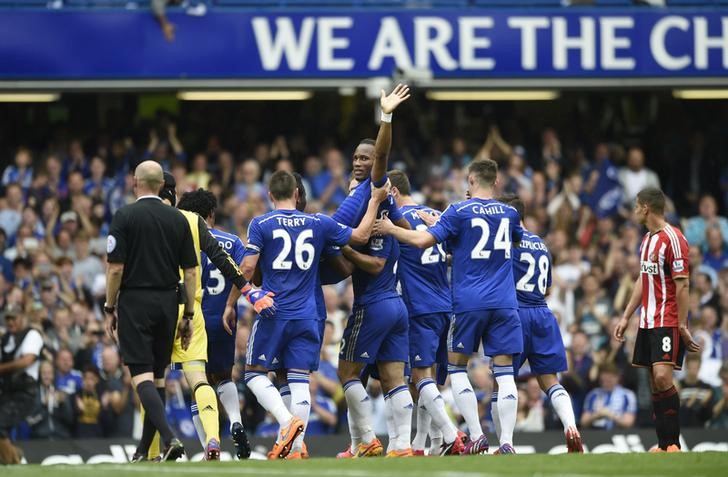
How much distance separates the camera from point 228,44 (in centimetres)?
2089

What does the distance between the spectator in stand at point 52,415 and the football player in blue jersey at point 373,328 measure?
5.99 meters

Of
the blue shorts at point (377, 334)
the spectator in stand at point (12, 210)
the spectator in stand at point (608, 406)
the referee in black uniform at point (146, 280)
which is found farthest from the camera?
the spectator in stand at point (12, 210)

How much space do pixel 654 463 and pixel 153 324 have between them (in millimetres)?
3928

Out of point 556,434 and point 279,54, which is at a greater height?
point 279,54

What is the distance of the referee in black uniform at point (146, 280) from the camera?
11.3m

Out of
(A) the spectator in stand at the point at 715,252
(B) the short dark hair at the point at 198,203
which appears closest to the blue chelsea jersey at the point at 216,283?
(B) the short dark hair at the point at 198,203

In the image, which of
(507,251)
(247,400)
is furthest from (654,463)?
(247,400)

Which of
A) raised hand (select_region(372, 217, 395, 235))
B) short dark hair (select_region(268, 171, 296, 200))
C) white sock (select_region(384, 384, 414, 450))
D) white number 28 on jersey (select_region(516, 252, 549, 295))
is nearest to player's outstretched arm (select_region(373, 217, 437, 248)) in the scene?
raised hand (select_region(372, 217, 395, 235))

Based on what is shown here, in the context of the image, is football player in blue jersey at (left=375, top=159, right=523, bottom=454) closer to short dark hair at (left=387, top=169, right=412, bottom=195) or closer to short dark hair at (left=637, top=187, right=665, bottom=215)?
short dark hair at (left=387, top=169, right=412, bottom=195)

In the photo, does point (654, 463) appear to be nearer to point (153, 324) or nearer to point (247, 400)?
point (153, 324)

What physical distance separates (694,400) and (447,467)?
890 cm

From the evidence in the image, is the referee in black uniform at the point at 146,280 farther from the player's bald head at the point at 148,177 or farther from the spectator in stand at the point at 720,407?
the spectator in stand at the point at 720,407

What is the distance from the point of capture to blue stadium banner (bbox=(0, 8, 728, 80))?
→ 2075 centimetres

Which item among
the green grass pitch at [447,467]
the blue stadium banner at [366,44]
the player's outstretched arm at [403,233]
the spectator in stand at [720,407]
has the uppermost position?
the blue stadium banner at [366,44]
